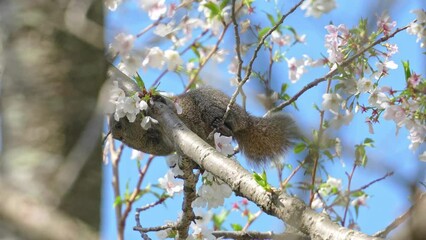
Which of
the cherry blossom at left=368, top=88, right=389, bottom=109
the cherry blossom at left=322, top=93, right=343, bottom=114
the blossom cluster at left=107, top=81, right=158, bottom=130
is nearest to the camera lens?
the cherry blossom at left=368, top=88, right=389, bottom=109

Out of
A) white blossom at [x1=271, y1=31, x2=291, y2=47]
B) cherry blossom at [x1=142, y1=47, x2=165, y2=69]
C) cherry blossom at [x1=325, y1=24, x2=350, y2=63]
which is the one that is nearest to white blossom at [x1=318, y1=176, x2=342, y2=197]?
white blossom at [x1=271, y1=31, x2=291, y2=47]

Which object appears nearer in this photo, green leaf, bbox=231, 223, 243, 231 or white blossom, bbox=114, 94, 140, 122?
white blossom, bbox=114, 94, 140, 122

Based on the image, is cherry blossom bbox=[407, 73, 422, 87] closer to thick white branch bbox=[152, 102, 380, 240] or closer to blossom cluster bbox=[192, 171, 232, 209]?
thick white branch bbox=[152, 102, 380, 240]

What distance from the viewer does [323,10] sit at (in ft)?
13.3

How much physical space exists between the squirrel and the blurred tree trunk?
3.03 meters

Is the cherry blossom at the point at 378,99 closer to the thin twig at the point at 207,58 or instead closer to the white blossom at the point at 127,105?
the white blossom at the point at 127,105

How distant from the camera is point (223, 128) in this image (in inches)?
174

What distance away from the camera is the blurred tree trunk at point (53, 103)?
45.2 inches

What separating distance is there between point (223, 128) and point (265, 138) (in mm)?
456

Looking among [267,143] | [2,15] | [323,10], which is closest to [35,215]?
[2,15]

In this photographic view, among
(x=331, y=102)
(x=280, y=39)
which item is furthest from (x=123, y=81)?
(x=280, y=39)

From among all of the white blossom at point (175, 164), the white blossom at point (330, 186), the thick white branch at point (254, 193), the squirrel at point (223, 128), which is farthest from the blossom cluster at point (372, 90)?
the squirrel at point (223, 128)

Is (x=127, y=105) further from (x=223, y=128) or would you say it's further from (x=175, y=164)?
(x=223, y=128)

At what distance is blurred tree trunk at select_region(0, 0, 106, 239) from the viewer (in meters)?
1.15
